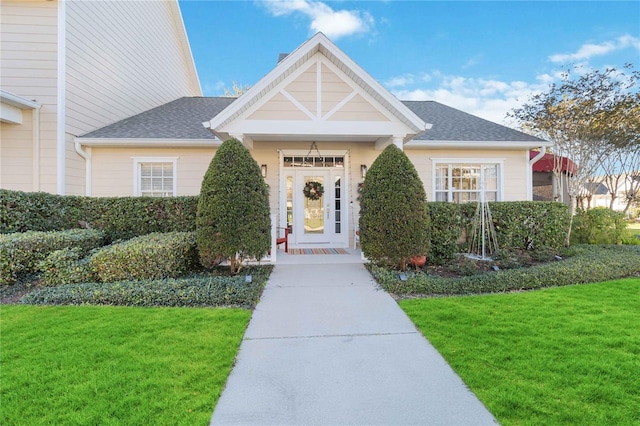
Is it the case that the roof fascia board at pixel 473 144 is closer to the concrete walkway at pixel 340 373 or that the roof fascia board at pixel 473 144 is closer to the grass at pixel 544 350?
the grass at pixel 544 350

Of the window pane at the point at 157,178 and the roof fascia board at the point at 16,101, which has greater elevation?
the roof fascia board at the point at 16,101

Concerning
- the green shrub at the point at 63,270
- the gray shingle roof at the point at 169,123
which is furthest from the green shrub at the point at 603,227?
the green shrub at the point at 63,270

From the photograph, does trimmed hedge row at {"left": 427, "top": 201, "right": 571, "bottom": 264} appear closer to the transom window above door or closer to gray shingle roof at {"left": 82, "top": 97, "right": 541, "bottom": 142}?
gray shingle roof at {"left": 82, "top": 97, "right": 541, "bottom": 142}

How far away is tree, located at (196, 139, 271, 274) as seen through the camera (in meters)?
6.05

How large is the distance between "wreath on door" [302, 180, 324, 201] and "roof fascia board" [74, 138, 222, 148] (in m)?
2.74

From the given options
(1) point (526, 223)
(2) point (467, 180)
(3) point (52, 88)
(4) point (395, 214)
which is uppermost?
(3) point (52, 88)

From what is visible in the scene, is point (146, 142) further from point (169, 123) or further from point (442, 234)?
point (442, 234)

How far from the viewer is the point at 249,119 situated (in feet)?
24.3

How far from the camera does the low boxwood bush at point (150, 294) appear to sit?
496cm

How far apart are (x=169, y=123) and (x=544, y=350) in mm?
10632

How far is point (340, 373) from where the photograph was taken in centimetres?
307

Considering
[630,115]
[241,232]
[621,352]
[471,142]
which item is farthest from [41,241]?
[630,115]

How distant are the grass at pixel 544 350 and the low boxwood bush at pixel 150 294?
104 inches

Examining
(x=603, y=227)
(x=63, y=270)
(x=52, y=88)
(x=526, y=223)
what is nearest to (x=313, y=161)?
(x=526, y=223)
